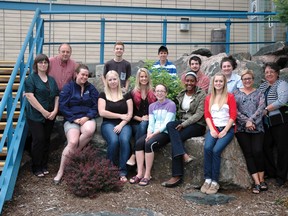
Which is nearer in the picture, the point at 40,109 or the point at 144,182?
the point at 144,182

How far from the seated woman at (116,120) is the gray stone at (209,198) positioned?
930mm

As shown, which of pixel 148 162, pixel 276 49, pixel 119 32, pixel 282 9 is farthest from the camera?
pixel 119 32

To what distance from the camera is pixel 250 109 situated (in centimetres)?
586

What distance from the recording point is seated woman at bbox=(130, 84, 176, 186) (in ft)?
18.7

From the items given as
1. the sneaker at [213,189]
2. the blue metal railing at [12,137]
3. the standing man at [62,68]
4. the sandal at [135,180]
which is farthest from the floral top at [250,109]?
the blue metal railing at [12,137]

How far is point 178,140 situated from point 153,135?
1.14ft

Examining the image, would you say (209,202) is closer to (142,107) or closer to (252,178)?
(252,178)

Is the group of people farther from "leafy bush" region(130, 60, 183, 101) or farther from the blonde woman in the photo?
"leafy bush" region(130, 60, 183, 101)

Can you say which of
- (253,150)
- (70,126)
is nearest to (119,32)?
(70,126)

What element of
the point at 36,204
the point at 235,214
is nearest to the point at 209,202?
the point at 235,214

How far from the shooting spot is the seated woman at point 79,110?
232 inches

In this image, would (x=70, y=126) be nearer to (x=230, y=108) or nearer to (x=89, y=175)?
(x=89, y=175)

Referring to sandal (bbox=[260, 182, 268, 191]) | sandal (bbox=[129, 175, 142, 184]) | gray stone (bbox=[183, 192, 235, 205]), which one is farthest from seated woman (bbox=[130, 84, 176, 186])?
sandal (bbox=[260, 182, 268, 191])

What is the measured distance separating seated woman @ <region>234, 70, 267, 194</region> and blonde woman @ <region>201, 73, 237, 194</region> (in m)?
0.19
